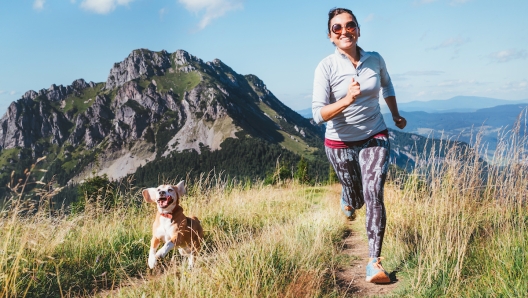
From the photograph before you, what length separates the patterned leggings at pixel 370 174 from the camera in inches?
138

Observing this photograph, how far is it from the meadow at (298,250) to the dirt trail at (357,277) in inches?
3.4

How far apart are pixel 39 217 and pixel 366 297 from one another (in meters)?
4.28

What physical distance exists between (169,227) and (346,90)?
2.41 metres

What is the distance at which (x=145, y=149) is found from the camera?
7200 inches

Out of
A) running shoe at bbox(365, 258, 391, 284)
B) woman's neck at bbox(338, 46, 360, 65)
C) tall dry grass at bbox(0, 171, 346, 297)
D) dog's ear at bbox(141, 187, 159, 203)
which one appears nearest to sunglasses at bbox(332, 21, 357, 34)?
woman's neck at bbox(338, 46, 360, 65)

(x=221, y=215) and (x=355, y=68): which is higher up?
(x=355, y=68)

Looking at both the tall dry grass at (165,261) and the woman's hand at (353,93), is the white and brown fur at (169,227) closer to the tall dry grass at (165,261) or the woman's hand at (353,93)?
the tall dry grass at (165,261)

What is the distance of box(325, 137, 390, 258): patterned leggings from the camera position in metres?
3.50

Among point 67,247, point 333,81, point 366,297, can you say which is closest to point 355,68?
point 333,81

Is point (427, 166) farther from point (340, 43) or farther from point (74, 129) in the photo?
point (74, 129)

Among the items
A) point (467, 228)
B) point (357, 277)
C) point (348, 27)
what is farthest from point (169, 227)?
point (467, 228)

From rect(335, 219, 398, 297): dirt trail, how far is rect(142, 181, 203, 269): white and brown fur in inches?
62.4

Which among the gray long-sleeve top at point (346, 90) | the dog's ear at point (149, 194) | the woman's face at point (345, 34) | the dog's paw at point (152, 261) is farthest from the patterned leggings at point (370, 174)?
the dog's paw at point (152, 261)

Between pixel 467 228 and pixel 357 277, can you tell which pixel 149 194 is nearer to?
pixel 357 277
